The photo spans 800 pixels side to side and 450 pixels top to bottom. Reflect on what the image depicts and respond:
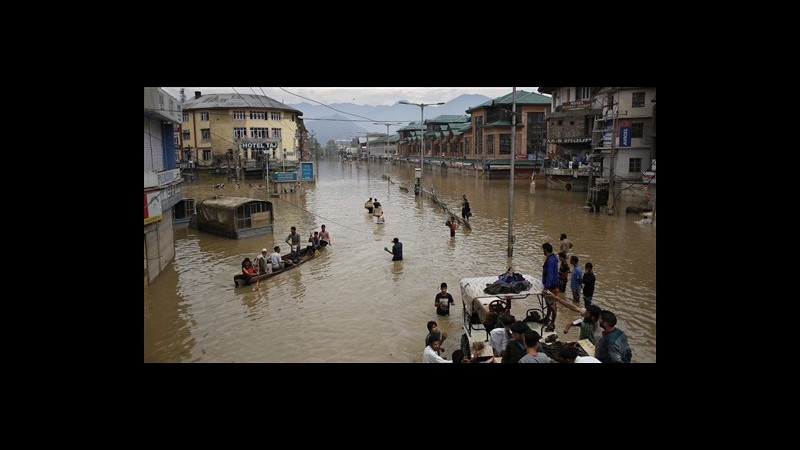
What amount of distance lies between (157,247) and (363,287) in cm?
736

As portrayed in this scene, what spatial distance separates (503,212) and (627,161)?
1364cm

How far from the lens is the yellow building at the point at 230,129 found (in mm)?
70625

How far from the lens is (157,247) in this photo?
17.5 meters

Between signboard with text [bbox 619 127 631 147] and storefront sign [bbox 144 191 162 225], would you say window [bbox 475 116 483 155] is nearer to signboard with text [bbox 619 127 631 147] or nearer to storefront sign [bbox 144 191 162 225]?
signboard with text [bbox 619 127 631 147]

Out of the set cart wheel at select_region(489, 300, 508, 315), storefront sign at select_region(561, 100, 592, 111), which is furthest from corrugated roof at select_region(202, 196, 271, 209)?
storefront sign at select_region(561, 100, 592, 111)

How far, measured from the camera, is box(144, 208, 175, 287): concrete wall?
1606 cm

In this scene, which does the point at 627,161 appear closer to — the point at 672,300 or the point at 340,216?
the point at 340,216

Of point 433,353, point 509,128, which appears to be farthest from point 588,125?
point 433,353

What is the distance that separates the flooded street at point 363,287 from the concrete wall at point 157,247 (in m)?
0.43

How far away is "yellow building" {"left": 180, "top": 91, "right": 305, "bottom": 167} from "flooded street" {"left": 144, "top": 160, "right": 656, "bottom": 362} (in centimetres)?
4207

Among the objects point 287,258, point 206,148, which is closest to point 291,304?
point 287,258

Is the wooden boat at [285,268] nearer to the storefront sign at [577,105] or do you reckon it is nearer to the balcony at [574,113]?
the balcony at [574,113]

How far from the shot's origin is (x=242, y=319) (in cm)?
1370

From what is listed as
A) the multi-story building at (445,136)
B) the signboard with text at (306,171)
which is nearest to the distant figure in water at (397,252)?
the signboard with text at (306,171)
